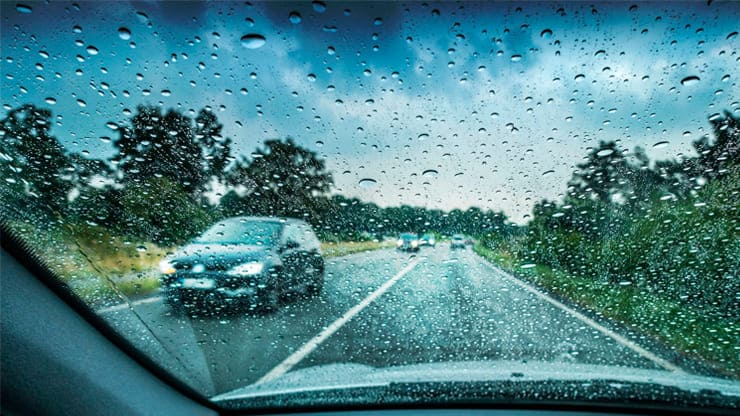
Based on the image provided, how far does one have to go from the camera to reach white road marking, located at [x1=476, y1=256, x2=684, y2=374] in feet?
12.0

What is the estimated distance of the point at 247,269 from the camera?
3654 millimetres

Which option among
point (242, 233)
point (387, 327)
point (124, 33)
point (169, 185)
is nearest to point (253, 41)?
point (124, 33)

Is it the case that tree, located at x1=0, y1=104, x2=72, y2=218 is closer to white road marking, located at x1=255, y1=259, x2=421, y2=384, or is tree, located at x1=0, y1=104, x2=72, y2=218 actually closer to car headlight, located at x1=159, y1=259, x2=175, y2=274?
car headlight, located at x1=159, y1=259, x2=175, y2=274

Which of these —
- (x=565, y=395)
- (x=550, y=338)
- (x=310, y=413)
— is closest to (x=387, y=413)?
(x=310, y=413)

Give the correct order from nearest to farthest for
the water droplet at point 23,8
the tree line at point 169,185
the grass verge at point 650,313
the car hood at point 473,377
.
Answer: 1. the water droplet at point 23,8
2. the tree line at point 169,185
3. the car hood at point 473,377
4. the grass verge at point 650,313

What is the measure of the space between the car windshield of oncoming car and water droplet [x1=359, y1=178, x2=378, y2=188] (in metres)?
0.73

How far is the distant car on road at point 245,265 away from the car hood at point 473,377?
751 millimetres

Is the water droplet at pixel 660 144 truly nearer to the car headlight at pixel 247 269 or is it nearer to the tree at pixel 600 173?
the tree at pixel 600 173

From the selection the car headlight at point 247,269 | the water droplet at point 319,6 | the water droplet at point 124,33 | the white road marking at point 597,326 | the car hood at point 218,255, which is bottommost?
the white road marking at point 597,326

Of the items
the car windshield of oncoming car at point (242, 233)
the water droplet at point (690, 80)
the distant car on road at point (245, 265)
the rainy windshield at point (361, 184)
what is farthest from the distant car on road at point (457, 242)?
the water droplet at point (690, 80)

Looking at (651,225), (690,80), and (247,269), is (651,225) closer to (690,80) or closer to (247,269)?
(690,80)

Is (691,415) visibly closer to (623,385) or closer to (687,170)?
(623,385)

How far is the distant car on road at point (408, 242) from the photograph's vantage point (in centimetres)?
441

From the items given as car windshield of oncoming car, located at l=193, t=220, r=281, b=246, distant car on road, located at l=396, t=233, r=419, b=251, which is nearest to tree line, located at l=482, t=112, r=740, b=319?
distant car on road, located at l=396, t=233, r=419, b=251
